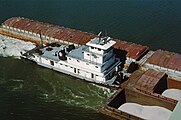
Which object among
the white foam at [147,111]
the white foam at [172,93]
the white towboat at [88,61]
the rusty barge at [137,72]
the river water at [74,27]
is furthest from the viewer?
the white towboat at [88,61]

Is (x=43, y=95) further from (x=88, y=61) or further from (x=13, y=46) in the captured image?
(x=13, y=46)

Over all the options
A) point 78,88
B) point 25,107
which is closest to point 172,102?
point 78,88

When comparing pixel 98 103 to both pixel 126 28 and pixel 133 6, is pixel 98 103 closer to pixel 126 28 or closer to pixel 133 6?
pixel 126 28

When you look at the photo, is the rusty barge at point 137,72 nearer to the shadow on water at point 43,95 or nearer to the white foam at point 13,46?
the white foam at point 13,46

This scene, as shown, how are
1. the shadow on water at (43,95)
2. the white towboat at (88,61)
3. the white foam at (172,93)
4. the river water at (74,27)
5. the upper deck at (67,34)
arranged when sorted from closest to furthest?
the shadow on water at (43,95), the river water at (74,27), the white foam at (172,93), the white towboat at (88,61), the upper deck at (67,34)

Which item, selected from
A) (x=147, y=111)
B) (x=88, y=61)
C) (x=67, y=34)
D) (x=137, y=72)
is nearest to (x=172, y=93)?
(x=147, y=111)

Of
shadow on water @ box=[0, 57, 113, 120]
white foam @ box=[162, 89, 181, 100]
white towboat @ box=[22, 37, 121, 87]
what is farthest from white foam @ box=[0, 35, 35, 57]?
white foam @ box=[162, 89, 181, 100]

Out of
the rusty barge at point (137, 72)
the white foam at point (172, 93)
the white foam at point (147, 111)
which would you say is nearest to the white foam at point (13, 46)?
the rusty barge at point (137, 72)
